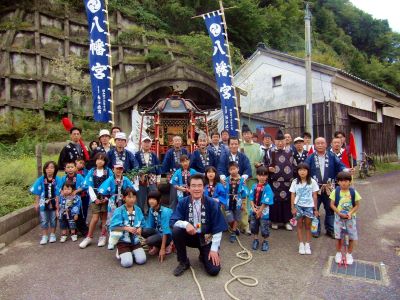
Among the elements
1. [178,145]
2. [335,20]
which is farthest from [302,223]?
[335,20]

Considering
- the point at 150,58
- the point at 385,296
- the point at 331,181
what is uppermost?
the point at 150,58

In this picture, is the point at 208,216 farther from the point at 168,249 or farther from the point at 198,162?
the point at 198,162

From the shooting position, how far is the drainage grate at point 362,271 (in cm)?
445

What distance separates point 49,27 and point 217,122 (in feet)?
41.5

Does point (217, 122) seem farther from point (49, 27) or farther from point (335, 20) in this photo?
point (335, 20)

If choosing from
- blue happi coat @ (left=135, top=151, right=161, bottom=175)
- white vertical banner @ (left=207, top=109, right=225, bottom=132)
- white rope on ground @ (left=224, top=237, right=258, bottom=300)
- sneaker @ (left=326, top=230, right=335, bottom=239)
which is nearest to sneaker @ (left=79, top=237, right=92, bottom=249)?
blue happi coat @ (left=135, top=151, right=161, bottom=175)

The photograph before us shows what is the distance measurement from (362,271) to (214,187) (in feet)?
8.75

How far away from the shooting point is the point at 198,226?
4.69 m

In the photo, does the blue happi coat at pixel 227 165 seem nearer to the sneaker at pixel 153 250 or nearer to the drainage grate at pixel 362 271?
the sneaker at pixel 153 250

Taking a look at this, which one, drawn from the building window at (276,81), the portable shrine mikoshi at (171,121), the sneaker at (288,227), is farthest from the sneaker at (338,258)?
the building window at (276,81)

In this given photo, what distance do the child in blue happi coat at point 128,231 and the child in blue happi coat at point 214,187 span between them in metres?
1.40

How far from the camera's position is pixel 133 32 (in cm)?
2094

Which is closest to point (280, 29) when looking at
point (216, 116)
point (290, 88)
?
point (290, 88)

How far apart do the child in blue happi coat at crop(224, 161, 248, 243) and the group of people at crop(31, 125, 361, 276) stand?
0.02m
